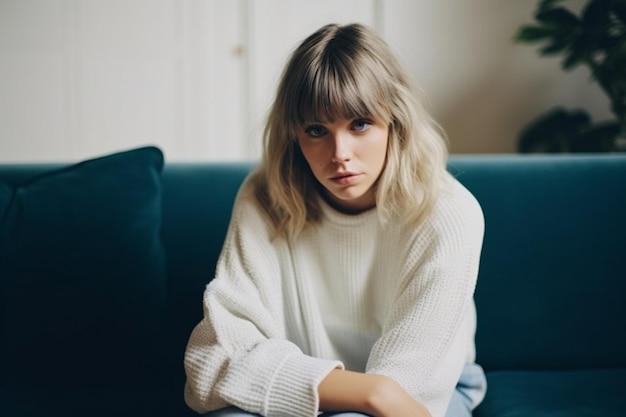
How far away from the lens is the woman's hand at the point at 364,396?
0.95 metres

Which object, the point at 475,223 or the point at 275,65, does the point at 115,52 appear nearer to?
the point at 275,65

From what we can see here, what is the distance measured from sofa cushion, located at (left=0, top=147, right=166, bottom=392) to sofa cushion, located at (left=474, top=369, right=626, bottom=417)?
75cm

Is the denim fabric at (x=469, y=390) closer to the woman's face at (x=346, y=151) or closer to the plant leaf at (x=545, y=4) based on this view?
the woman's face at (x=346, y=151)

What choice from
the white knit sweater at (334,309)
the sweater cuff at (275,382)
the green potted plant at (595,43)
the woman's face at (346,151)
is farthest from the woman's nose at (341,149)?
the green potted plant at (595,43)

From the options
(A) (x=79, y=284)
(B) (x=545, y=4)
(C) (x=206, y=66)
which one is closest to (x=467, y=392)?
(A) (x=79, y=284)

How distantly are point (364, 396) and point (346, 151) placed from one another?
0.40m

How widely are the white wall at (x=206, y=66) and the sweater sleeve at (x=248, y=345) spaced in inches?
48.2

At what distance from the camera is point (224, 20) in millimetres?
2439

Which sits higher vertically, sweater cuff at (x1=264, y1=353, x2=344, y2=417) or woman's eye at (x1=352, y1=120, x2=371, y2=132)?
woman's eye at (x1=352, y1=120, x2=371, y2=132)

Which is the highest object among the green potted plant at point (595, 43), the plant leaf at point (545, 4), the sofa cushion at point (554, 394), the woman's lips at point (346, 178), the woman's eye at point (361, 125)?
the plant leaf at point (545, 4)

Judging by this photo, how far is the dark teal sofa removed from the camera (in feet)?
4.45

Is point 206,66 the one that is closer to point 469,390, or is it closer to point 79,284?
point 79,284

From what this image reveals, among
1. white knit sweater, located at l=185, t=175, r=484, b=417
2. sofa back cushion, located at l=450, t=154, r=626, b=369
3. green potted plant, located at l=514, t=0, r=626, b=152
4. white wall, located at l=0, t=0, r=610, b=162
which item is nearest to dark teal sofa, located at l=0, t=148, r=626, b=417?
sofa back cushion, located at l=450, t=154, r=626, b=369

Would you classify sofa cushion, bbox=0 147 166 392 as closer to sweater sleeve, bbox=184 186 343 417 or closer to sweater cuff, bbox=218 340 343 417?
sweater sleeve, bbox=184 186 343 417
